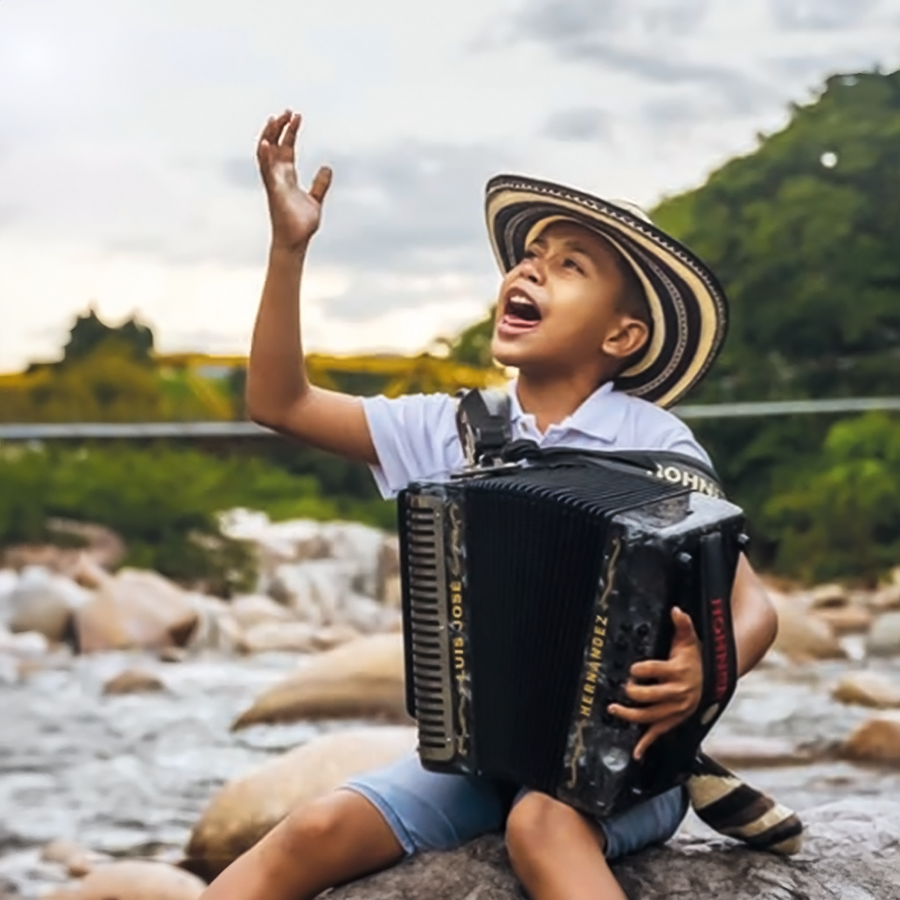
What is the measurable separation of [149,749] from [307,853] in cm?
357

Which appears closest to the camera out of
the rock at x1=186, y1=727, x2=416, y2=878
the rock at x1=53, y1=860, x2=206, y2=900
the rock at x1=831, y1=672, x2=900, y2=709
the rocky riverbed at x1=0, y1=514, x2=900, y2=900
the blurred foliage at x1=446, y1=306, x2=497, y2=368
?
the rock at x1=53, y1=860, x2=206, y2=900

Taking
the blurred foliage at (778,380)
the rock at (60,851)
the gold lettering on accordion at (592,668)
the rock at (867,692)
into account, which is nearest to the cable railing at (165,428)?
the blurred foliage at (778,380)

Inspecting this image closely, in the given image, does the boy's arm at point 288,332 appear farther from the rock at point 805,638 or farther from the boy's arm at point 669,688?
the rock at point 805,638

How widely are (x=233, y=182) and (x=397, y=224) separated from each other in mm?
547

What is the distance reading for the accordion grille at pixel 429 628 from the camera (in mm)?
1681

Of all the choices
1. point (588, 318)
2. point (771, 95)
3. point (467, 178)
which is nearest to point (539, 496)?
point (588, 318)

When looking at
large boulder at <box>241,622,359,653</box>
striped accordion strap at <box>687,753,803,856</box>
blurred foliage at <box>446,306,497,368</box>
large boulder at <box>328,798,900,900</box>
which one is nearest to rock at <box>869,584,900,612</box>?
blurred foliage at <box>446,306,497,368</box>

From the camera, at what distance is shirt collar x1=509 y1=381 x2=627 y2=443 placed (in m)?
1.84

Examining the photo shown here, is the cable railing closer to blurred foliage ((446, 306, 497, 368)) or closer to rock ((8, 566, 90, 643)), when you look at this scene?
rock ((8, 566, 90, 643))

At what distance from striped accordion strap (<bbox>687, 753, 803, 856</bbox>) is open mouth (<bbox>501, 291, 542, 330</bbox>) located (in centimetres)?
52

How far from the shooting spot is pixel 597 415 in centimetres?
185

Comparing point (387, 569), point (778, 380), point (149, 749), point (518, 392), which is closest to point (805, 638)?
point (778, 380)

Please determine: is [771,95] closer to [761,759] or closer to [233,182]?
[233,182]

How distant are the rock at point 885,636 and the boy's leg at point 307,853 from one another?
4287 mm
